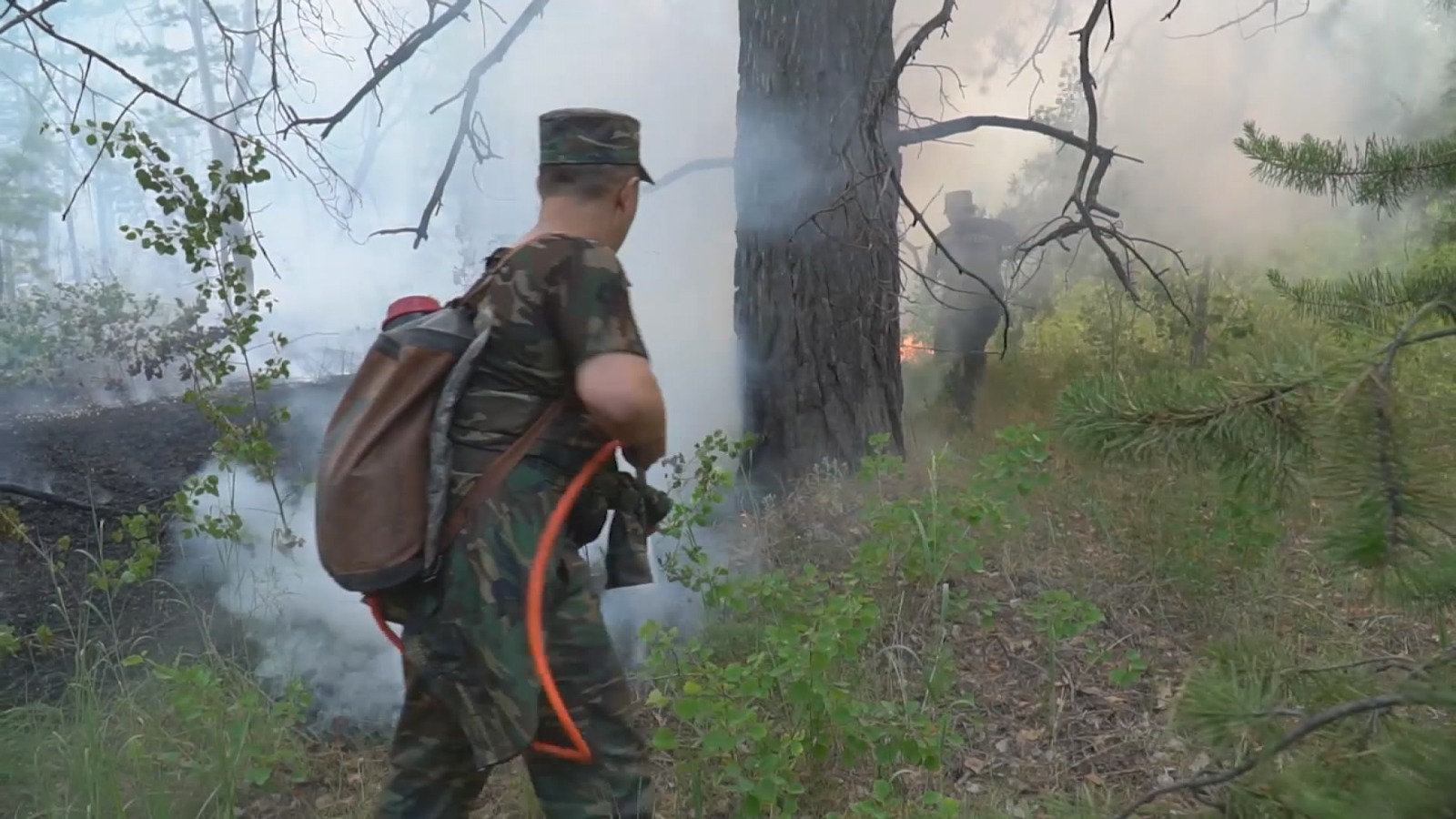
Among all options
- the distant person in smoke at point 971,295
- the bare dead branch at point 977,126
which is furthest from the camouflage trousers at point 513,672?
the distant person in smoke at point 971,295

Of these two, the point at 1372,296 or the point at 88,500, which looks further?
the point at 88,500

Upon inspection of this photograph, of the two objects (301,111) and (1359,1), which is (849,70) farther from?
(1359,1)

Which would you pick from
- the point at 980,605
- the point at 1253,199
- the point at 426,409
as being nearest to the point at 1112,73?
the point at 1253,199

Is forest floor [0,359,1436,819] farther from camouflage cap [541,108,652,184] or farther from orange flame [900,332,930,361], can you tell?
orange flame [900,332,930,361]

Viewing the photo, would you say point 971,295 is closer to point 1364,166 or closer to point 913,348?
point 913,348

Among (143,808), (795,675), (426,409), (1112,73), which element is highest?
(1112,73)

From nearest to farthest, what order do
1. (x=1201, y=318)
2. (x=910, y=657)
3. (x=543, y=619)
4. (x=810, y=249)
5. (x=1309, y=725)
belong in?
(x=1309, y=725) → (x=543, y=619) → (x=910, y=657) → (x=810, y=249) → (x=1201, y=318)

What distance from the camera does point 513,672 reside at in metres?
1.87

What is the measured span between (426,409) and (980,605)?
8.05 feet

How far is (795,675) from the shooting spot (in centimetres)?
252

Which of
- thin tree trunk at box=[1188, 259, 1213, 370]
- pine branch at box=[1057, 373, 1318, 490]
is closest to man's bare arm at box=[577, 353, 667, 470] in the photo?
pine branch at box=[1057, 373, 1318, 490]

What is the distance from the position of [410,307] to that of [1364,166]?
1.86 meters

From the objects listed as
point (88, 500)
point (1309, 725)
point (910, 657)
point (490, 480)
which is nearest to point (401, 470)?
point (490, 480)

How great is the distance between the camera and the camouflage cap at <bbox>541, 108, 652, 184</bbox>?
6.60 ft
